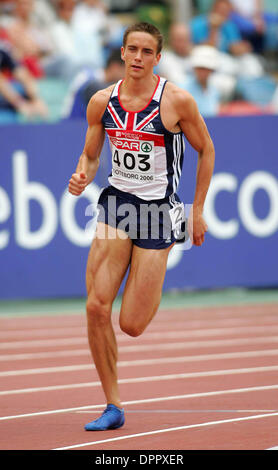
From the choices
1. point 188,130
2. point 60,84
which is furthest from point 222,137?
point 188,130

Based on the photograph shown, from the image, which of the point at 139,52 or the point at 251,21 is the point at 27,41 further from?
the point at 139,52

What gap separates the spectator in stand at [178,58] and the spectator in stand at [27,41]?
5.65 feet

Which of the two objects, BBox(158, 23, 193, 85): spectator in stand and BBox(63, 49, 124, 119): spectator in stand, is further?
BBox(158, 23, 193, 85): spectator in stand

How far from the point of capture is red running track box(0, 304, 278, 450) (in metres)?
5.96

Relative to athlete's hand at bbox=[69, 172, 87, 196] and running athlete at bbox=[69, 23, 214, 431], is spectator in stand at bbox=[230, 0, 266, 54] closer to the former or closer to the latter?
running athlete at bbox=[69, 23, 214, 431]

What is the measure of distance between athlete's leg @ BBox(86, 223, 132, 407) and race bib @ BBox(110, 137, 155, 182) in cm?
37

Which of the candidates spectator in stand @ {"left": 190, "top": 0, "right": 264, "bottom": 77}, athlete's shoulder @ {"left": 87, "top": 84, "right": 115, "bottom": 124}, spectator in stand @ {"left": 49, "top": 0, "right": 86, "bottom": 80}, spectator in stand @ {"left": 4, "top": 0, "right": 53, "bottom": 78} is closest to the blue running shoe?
athlete's shoulder @ {"left": 87, "top": 84, "right": 115, "bottom": 124}

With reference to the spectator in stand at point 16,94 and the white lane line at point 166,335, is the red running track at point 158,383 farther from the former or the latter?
the spectator in stand at point 16,94

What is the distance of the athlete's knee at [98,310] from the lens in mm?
6172

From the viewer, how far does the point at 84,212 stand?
12289 mm

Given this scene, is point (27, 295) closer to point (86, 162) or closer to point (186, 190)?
point (186, 190)

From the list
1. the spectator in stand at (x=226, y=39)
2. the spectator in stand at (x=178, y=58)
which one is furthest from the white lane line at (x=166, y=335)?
the spectator in stand at (x=226, y=39)


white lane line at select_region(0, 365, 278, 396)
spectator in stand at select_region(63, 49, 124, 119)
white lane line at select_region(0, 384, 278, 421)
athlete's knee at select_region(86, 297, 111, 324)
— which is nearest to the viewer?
athlete's knee at select_region(86, 297, 111, 324)

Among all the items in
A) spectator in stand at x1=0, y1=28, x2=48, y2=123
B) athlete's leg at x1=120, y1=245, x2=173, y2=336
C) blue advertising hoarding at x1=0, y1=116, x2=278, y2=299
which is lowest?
athlete's leg at x1=120, y1=245, x2=173, y2=336
